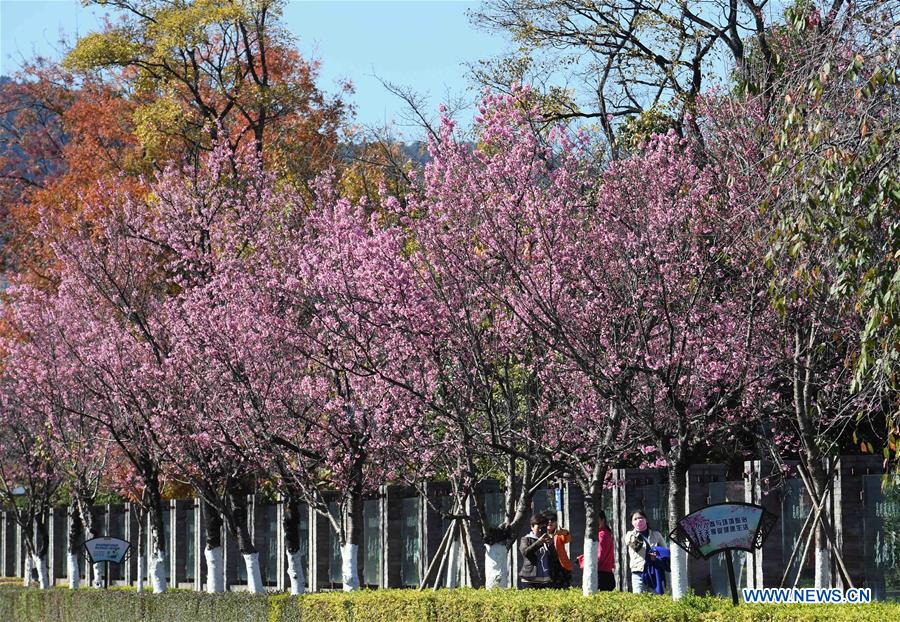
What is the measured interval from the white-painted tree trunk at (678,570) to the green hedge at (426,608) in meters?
1.03

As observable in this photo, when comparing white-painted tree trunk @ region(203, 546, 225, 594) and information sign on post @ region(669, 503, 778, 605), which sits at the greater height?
information sign on post @ region(669, 503, 778, 605)

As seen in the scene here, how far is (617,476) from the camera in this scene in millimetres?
21688

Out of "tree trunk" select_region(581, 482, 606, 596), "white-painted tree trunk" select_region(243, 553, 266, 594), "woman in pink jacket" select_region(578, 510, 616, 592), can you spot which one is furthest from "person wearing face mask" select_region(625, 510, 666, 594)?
"white-painted tree trunk" select_region(243, 553, 266, 594)

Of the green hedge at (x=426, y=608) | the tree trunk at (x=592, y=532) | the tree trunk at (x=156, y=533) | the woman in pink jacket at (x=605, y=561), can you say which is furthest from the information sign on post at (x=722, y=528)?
the tree trunk at (x=156, y=533)

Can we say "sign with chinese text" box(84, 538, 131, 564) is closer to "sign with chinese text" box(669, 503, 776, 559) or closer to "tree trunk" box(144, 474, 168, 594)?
"tree trunk" box(144, 474, 168, 594)

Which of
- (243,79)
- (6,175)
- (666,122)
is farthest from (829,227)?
(6,175)

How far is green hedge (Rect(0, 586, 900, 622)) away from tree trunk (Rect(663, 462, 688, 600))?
105 centimetres

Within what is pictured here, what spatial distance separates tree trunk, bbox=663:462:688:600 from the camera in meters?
15.4

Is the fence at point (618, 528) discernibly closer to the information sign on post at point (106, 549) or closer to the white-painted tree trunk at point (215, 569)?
the white-painted tree trunk at point (215, 569)

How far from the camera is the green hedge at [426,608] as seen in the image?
1154 centimetres

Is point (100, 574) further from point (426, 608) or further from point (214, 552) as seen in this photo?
point (426, 608)

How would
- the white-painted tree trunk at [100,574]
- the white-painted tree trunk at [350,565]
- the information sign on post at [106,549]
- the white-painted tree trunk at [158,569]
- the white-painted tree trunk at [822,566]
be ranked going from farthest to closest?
the white-painted tree trunk at [100,574], the white-painted tree trunk at [158,569], the information sign on post at [106,549], the white-painted tree trunk at [350,565], the white-painted tree trunk at [822,566]

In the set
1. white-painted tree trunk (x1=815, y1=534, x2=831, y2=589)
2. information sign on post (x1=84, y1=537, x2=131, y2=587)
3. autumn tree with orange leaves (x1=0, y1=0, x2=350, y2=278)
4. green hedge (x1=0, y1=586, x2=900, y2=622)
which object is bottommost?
green hedge (x1=0, y1=586, x2=900, y2=622)

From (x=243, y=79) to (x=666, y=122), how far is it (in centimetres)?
1567
